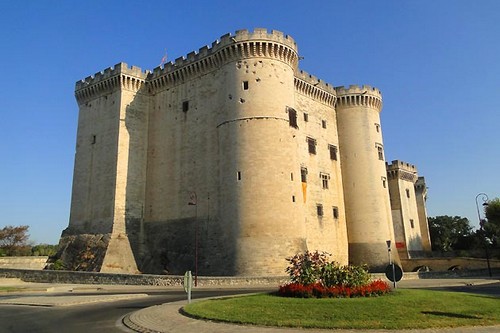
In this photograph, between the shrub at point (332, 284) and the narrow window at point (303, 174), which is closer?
the shrub at point (332, 284)

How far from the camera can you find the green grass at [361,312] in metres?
9.59

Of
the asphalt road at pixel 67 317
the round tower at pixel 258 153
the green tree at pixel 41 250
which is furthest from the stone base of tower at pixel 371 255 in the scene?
the green tree at pixel 41 250

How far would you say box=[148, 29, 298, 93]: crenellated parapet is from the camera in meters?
31.1

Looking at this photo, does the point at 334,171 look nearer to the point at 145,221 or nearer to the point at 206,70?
the point at 206,70

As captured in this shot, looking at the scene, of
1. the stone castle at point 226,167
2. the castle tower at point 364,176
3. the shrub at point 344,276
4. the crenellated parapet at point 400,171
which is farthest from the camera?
the crenellated parapet at point 400,171

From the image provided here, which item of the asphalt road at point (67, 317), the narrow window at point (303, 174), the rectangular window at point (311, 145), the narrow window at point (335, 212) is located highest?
the rectangular window at point (311, 145)

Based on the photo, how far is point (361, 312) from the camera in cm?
1045

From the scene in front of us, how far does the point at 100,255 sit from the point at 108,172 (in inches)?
293

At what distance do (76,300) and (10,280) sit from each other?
58.5 ft

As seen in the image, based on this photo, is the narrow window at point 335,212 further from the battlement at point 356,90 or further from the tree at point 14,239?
the tree at point 14,239

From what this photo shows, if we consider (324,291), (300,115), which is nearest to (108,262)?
(300,115)

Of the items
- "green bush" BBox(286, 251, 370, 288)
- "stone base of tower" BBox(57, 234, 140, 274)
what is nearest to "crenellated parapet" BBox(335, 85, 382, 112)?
"stone base of tower" BBox(57, 234, 140, 274)

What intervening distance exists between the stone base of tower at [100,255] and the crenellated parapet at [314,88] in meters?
20.8

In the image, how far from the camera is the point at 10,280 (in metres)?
29.9
